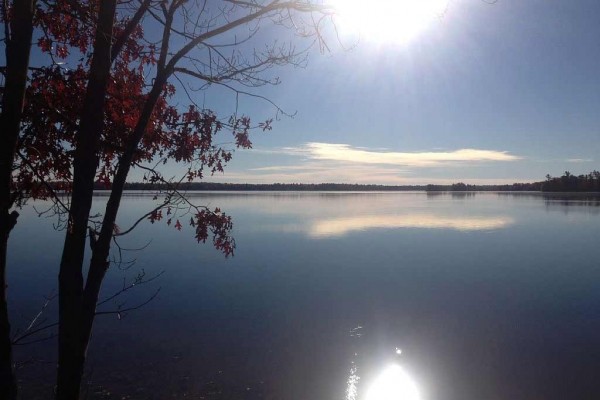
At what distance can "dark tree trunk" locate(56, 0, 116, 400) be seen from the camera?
401 cm

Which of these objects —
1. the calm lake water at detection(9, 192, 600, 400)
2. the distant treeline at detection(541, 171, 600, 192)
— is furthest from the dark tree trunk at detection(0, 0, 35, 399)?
the distant treeline at detection(541, 171, 600, 192)

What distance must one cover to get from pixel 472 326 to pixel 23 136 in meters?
12.1

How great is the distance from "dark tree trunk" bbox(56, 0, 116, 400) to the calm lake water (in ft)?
12.7

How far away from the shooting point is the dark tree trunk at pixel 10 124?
11.3ft

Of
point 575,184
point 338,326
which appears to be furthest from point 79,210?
point 575,184

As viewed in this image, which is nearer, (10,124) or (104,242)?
(10,124)

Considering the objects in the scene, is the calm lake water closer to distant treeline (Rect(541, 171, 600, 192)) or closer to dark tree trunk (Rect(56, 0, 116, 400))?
dark tree trunk (Rect(56, 0, 116, 400))

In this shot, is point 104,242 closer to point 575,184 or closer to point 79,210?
point 79,210

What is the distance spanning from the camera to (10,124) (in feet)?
11.4

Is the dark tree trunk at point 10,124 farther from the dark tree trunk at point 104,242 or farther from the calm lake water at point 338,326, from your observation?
the calm lake water at point 338,326

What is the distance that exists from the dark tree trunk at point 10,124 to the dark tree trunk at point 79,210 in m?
0.53

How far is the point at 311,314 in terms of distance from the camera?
14.0 meters

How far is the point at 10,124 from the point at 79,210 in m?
0.87

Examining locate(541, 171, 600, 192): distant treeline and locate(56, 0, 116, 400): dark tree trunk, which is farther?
locate(541, 171, 600, 192): distant treeline
